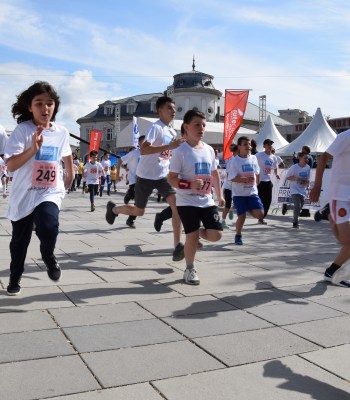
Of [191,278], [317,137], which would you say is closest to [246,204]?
[191,278]

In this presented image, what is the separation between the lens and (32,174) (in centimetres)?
402

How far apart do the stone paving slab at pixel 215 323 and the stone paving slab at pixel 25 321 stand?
0.86 meters

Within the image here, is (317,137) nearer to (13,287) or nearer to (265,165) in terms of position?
(265,165)

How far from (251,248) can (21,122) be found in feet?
13.7

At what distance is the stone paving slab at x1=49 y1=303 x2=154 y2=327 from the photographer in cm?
365

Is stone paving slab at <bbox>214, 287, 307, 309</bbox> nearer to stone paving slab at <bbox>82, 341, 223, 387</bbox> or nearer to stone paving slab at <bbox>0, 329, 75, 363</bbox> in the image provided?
stone paving slab at <bbox>82, 341, 223, 387</bbox>

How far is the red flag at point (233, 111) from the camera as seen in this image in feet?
51.9

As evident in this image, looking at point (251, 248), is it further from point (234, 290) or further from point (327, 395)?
point (327, 395)

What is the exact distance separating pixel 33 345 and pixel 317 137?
21966 millimetres

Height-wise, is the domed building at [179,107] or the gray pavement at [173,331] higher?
the domed building at [179,107]

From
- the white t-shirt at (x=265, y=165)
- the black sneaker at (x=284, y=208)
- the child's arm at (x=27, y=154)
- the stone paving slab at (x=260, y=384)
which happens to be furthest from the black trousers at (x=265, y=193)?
the stone paving slab at (x=260, y=384)

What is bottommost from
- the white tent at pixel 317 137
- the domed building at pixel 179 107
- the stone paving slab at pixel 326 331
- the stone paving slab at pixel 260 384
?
the stone paving slab at pixel 260 384

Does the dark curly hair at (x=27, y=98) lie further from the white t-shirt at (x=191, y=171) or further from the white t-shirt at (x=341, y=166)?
the white t-shirt at (x=341, y=166)

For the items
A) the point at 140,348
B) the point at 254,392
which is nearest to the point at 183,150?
the point at 140,348
